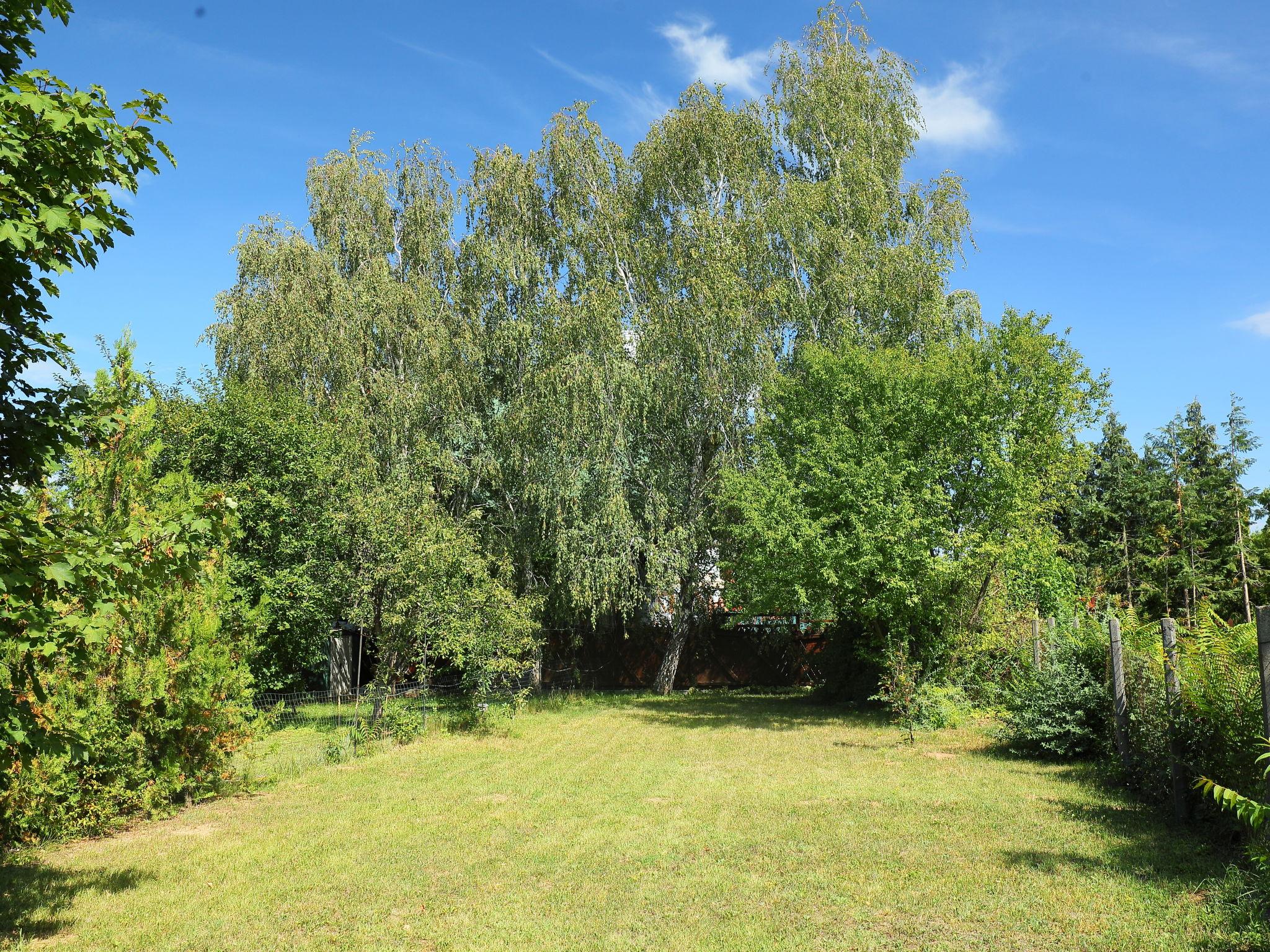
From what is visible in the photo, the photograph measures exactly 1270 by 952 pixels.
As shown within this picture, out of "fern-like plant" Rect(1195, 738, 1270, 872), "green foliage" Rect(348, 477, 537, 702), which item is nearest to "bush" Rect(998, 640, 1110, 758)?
"fern-like plant" Rect(1195, 738, 1270, 872)

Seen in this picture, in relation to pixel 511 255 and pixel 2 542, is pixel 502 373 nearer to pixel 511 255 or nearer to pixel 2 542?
pixel 511 255

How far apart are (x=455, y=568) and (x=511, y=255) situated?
→ 33.1 ft

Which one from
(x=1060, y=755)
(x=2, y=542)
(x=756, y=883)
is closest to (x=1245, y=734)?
(x=756, y=883)

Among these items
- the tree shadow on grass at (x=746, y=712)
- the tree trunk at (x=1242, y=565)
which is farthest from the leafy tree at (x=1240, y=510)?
the tree shadow on grass at (x=746, y=712)

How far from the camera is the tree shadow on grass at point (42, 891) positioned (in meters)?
6.08

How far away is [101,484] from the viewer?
30.6ft

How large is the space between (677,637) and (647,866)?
16618 mm

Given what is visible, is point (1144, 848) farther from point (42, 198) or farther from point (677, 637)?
point (677, 637)

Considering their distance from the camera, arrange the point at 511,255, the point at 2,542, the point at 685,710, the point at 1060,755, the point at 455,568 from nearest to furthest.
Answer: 1. the point at 2,542
2. the point at 1060,755
3. the point at 455,568
4. the point at 685,710
5. the point at 511,255

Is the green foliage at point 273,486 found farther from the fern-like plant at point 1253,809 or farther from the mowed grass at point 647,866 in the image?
the fern-like plant at point 1253,809

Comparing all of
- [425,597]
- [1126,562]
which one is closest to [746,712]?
[425,597]

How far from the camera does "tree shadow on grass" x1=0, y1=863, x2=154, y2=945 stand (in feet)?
19.9

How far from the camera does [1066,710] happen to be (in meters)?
11.1

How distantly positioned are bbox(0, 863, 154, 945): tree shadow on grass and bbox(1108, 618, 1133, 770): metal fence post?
9.49 meters
